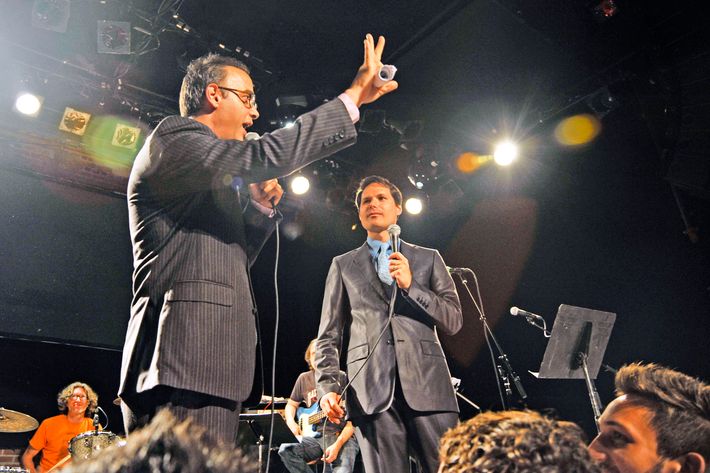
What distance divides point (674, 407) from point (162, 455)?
1.49 metres

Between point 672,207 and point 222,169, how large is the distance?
667cm

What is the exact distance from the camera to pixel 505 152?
6.66 metres

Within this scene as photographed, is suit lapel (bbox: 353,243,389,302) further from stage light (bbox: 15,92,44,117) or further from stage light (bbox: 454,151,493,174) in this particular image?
stage light (bbox: 15,92,44,117)

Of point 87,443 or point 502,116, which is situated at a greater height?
point 502,116

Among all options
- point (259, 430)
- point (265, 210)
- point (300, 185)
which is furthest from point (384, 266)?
point (300, 185)

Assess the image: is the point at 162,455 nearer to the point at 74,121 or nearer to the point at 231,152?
the point at 231,152

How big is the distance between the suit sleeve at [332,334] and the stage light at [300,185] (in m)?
4.02

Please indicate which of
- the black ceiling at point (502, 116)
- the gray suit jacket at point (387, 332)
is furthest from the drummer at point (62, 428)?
the gray suit jacket at point (387, 332)

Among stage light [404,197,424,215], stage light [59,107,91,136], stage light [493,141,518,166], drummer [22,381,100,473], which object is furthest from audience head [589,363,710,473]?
drummer [22,381,100,473]

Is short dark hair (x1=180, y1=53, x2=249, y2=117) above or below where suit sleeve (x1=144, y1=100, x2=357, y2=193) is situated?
above

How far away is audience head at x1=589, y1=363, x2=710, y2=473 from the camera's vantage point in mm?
1387

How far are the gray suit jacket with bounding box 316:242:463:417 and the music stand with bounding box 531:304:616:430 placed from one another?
4.87 ft

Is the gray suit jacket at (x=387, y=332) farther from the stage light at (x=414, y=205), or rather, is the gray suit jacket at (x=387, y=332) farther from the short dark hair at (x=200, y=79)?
the stage light at (x=414, y=205)

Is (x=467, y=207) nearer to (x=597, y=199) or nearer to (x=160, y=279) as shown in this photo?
(x=597, y=199)
